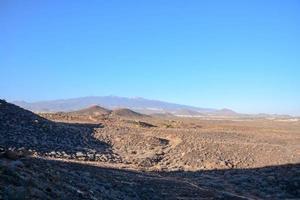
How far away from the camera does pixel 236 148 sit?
25609mm

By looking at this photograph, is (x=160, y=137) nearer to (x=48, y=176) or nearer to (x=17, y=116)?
(x=17, y=116)

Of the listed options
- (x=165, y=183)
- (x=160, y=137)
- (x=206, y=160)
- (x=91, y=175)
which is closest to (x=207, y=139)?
(x=160, y=137)

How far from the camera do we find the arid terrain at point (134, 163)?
33.1 ft

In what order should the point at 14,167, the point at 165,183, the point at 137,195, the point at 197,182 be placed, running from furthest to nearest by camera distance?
1. the point at 197,182
2. the point at 165,183
3. the point at 137,195
4. the point at 14,167

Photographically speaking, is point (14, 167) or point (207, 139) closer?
point (14, 167)

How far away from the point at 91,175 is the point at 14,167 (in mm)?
3723

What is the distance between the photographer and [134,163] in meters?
20.8

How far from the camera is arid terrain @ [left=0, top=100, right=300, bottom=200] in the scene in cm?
1009

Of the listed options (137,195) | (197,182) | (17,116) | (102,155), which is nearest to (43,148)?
(102,155)

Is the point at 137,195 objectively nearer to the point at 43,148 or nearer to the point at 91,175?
the point at 91,175

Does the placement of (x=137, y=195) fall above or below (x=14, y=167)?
below

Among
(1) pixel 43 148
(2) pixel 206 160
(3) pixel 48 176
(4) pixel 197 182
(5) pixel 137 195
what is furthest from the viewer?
(2) pixel 206 160

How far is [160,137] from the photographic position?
2906 cm

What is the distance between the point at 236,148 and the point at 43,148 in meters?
10.4
